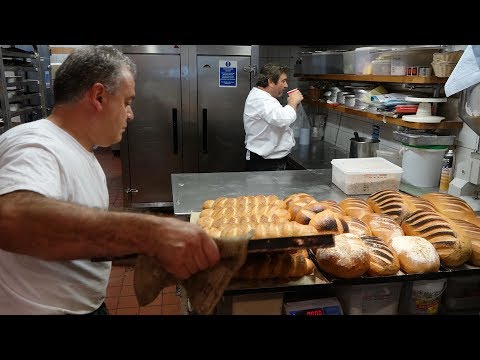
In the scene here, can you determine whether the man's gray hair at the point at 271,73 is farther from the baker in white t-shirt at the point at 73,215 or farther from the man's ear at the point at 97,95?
the man's ear at the point at 97,95

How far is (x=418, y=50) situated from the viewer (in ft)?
9.14

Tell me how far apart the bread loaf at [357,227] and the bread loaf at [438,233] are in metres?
0.21

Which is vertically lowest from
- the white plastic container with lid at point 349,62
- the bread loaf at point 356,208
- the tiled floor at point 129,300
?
the tiled floor at point 129,300

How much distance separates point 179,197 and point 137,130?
2355mm

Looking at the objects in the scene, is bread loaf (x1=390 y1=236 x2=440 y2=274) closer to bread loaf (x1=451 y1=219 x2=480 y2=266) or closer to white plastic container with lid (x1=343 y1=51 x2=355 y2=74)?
bread loaf (x1=451 y1=219 x2=480 y2=266)

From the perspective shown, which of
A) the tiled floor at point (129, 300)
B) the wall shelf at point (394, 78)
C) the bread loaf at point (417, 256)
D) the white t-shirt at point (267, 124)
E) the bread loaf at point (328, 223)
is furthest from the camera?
the white t-shirt at point (267, 124)

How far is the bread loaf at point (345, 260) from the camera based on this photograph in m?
1.49

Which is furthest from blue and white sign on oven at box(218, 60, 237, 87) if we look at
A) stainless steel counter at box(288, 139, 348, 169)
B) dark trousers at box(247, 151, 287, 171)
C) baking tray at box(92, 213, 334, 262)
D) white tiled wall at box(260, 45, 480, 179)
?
baking tray at box(92, 213, 334, 262)

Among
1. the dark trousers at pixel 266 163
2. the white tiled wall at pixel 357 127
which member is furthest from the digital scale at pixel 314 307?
the dark trousers at pixel 266 163

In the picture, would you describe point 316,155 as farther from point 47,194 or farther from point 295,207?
point 47,194

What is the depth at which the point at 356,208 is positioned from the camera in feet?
6.63

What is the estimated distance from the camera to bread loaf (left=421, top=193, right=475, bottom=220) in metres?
1.96

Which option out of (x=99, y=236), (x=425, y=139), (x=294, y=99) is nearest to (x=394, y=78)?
(x=425, y=139)
